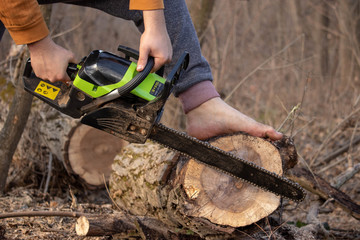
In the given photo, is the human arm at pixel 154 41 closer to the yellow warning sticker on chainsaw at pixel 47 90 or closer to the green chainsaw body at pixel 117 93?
the green chainsaw body at pixel 117 93

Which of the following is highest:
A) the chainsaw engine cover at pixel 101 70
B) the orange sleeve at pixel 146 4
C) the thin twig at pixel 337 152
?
the orange sleeve at pixel 146 4

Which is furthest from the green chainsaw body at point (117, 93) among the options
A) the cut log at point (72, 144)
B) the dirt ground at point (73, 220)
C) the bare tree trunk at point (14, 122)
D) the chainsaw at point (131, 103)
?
the cut log at point (72, 144)

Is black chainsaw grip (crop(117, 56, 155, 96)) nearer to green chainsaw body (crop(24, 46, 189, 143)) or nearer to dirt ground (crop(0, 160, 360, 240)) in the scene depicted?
green chainsaw body (crop(24, 46, 189, 143))

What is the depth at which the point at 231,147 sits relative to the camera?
88.8 inches

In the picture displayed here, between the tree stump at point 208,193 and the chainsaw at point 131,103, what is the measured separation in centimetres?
7

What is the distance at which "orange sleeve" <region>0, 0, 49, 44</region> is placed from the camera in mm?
1871

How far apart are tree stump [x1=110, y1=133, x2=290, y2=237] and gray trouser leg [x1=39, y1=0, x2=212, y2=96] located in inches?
17.8

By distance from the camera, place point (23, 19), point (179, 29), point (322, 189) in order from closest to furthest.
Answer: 1. point (23, 19)
2. point (179, 29)
3. point (322, 189)

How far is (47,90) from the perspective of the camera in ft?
7.09

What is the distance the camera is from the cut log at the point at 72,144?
3.59 meters

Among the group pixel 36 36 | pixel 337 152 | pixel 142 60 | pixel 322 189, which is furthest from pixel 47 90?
pixel 337 152

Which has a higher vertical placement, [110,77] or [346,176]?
[110,77]

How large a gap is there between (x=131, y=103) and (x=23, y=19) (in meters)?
0.64

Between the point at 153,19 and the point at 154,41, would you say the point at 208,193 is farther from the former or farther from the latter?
the point at 153,19
